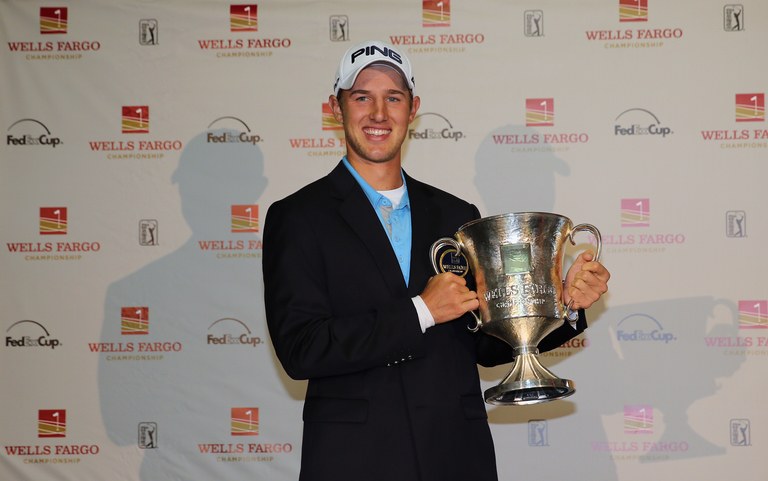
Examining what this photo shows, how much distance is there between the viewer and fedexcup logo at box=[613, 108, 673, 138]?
172 inches

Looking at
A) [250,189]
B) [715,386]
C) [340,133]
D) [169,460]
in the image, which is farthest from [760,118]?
[169,460]

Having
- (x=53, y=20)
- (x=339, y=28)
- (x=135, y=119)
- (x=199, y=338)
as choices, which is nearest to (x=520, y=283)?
(x=199, y=338)

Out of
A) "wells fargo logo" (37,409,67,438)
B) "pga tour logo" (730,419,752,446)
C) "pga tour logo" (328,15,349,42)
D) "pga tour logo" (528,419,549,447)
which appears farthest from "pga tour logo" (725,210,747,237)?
"wells fargo logo" (37,409,67,438)

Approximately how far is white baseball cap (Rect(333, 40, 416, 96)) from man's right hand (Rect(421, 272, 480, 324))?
0.68m

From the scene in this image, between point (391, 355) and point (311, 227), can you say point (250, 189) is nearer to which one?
point (311, 227)

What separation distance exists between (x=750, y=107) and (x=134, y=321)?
3.14 metres

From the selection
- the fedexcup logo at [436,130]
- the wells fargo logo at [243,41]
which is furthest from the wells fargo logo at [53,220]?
the fedexcup logo at [436,130]

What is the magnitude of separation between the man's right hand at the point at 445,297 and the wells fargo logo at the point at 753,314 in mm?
2462

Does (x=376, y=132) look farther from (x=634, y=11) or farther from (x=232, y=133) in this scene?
(x=634, y=11)

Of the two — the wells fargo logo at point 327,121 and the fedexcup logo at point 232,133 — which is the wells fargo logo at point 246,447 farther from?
the wells fargo logo at point 327,121

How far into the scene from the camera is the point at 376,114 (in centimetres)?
256

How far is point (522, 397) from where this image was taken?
7.91 ft

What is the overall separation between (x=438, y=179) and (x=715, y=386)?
161cm

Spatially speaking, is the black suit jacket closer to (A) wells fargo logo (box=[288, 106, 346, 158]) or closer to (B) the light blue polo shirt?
(B) the light blue polo shirt
